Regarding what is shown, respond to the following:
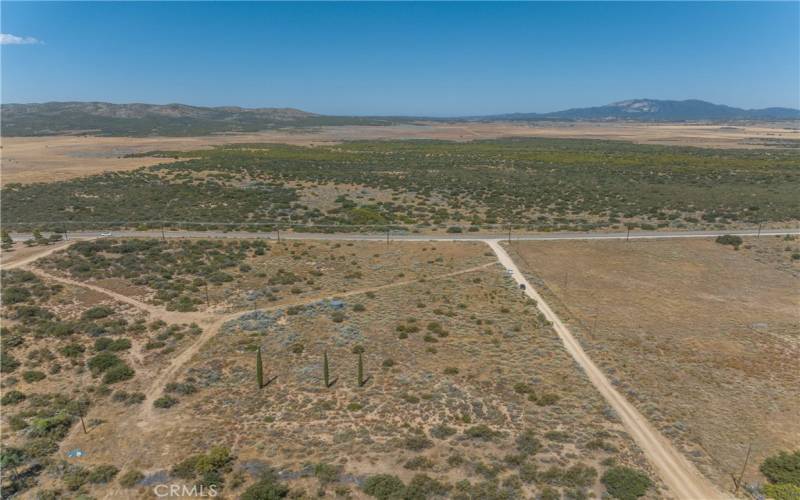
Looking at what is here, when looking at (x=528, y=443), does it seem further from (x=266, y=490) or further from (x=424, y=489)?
(x=266, y=490)

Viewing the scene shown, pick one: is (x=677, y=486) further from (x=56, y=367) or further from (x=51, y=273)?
(x=51, y=273)

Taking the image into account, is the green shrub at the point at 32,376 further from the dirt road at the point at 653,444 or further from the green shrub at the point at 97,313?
the dirt road at the point at 653,444

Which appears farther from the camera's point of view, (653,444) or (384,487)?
(653,444)

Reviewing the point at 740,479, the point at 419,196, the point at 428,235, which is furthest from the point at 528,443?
the point at 419,196

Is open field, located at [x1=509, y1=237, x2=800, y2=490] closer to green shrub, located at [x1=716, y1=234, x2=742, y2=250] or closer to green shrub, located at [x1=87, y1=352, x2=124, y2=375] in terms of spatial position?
green shrub, located at [x1=716, y1=234, x2=742, y2=250]

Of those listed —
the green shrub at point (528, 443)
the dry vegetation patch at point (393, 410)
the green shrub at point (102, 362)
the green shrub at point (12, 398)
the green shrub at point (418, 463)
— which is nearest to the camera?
the dry vegetation patch at point (393, 410)

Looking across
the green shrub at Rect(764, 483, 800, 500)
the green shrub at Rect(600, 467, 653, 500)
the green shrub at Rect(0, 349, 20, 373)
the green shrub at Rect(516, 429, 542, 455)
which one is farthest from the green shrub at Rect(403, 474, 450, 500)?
the green shrub at Rect(0, 349, 20, 373)

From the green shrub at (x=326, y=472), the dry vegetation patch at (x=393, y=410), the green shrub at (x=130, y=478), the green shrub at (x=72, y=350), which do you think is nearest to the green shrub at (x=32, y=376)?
the green shrub at (x=72, y=350)
